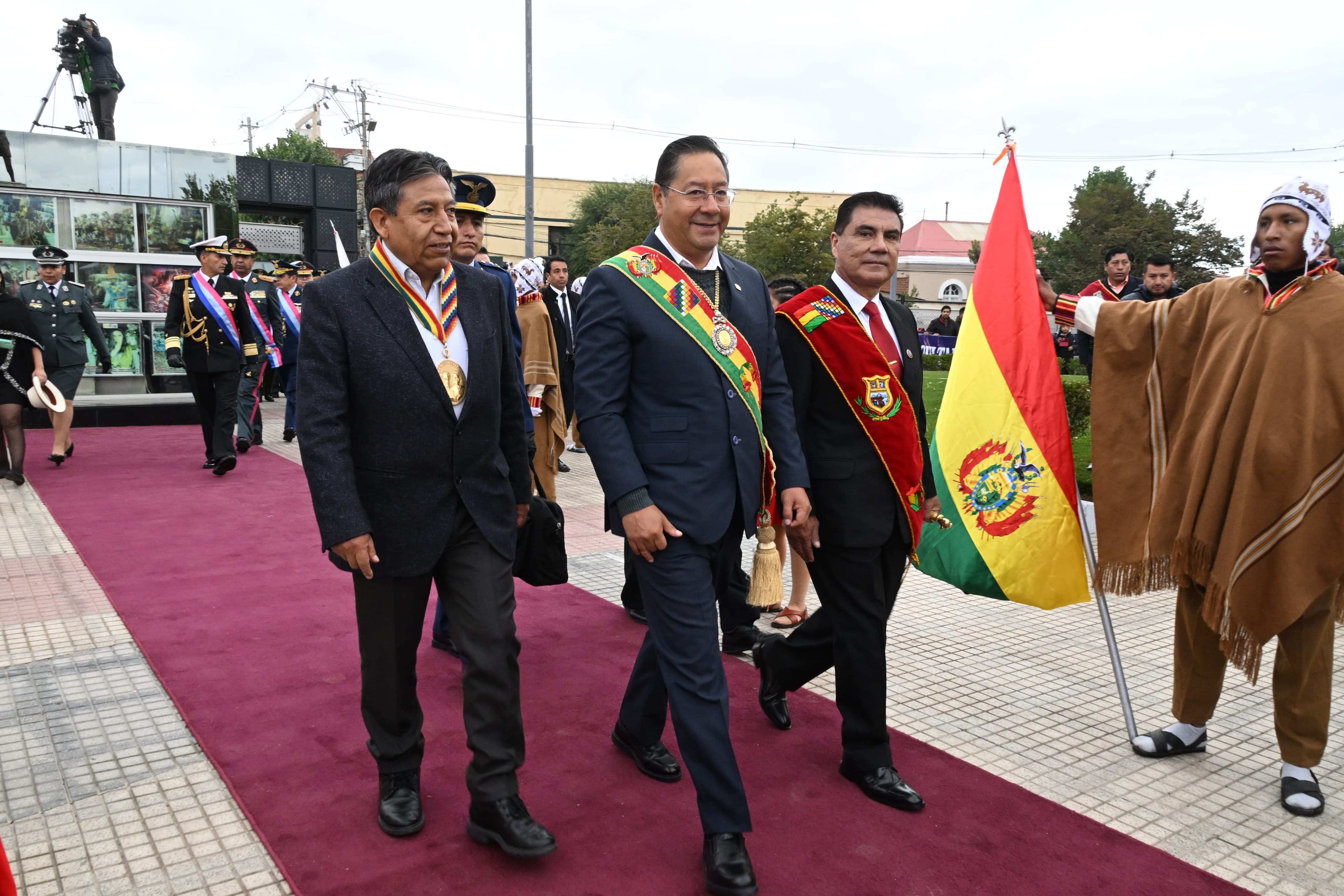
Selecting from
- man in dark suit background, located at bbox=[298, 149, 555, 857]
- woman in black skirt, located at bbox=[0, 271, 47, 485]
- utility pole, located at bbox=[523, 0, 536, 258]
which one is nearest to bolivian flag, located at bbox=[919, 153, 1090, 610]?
man in dark suit background, located at bbox=[298, 149, 555, 857]

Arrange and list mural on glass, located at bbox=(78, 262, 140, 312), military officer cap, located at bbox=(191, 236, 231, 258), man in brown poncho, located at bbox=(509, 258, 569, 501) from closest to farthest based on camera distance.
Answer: man in brown poncho, located at bbox=(509, 258, 569, 501)
military officer cap, located at bbox=(191, 236, 231, 258)
mural on glass, located at bbox=(78, 262, 140, 312)

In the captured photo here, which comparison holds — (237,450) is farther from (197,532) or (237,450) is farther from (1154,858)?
(1154,858)

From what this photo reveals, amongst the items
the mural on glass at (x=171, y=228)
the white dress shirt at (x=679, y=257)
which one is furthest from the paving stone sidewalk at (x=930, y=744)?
the mural on glass at (x=171, y=228)

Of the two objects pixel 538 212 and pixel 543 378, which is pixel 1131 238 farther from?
pixel 538 212

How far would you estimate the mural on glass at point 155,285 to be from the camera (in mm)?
13836

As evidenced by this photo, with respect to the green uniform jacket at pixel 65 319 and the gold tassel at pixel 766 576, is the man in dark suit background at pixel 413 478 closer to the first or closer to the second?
the gold tassel at pixel 766 576

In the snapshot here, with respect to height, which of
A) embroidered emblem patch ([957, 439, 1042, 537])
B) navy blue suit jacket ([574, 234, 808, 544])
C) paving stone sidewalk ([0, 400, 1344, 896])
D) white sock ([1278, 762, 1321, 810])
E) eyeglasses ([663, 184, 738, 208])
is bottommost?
paving stone sidewalk ([0, 400, 1344, 896])

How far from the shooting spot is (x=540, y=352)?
6.52 meters

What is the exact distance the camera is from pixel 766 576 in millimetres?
3506

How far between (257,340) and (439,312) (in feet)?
26.5

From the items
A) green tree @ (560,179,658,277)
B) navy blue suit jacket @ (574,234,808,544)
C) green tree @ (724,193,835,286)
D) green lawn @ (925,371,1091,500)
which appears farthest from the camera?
green tree @ (560,179,658,277)

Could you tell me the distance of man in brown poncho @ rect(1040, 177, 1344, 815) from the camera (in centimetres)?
325

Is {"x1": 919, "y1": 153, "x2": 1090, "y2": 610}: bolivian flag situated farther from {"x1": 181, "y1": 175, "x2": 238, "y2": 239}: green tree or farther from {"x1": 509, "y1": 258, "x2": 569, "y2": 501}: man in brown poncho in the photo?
{"x1": 181, "y1": 175, "x2": 238, "y2": 239}: green tree

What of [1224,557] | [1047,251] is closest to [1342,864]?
[1224,557]
